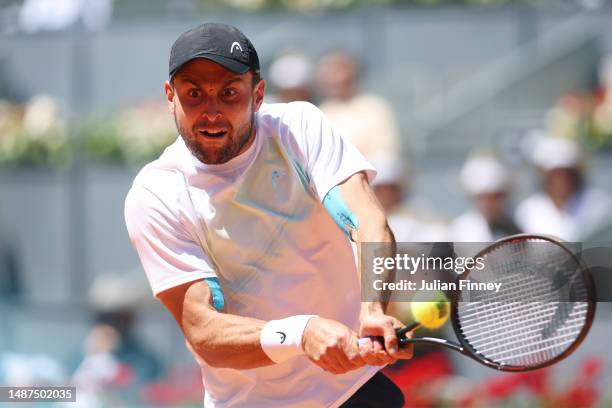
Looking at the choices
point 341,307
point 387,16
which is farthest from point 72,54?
point 341,307

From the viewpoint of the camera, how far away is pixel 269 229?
9.68 ft

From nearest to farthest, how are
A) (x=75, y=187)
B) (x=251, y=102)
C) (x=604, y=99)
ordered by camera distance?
(x=251, y=102) → (x=604, y=99) → (x=75, y=187)

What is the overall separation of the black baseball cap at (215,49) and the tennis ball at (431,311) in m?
0.70

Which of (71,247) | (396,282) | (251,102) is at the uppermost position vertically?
(251,102)

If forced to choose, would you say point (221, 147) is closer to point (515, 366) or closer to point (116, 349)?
point (515, 366)

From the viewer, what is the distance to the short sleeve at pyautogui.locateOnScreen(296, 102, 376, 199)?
9.37 feet

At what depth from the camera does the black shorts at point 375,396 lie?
3001 millimetres

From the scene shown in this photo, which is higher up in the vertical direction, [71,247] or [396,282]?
[396,282]

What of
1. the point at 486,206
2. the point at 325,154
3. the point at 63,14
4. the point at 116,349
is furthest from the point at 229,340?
the point at 63,14

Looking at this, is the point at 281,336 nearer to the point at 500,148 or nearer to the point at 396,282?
the point at 396,282

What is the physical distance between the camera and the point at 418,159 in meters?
6.84

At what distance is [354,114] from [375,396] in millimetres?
2932

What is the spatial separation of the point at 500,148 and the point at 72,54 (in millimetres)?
3119

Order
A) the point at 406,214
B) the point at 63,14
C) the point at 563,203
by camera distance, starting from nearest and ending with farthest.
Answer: the point at 406,214
the point at 563,203
the point at 63,14
